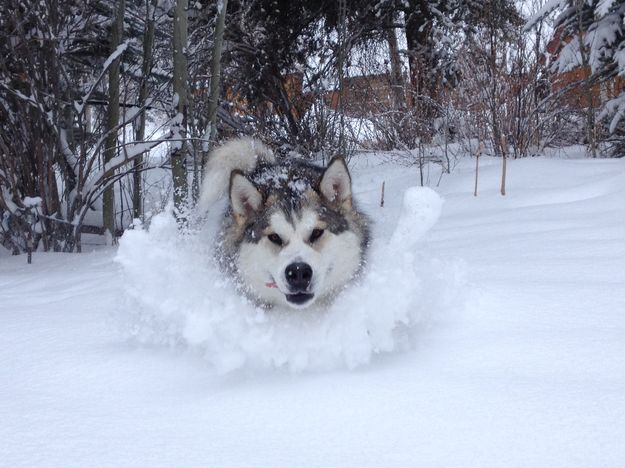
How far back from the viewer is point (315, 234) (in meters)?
2.72

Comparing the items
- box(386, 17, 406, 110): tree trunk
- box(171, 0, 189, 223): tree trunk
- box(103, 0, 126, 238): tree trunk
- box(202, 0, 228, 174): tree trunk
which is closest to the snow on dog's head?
box(171, 0, 189, 223): tree trunk

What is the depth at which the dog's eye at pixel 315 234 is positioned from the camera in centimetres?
271

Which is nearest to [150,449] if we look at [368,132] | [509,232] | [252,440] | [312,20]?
[252,440]

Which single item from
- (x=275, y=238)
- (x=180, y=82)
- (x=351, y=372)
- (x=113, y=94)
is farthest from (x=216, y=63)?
(x=351, y=372)

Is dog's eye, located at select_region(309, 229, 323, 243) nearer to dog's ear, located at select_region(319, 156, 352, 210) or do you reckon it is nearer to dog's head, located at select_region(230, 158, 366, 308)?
dog's head, located at select_region(230, 158, 366, 308)

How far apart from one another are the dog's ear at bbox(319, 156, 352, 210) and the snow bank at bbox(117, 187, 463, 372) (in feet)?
0.91

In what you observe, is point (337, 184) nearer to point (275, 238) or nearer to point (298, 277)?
point (275, 238)

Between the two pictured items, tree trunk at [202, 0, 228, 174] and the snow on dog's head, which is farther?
tree trunk at [202, 0, 228, 174]

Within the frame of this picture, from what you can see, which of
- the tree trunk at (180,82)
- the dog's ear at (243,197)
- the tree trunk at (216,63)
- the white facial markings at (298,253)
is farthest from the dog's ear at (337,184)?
the tree trunk at (216,63)

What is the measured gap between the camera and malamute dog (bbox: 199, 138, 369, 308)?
8.28ft

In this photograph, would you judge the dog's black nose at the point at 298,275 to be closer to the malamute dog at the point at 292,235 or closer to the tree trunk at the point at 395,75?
the malamute dog at the point at 292,235

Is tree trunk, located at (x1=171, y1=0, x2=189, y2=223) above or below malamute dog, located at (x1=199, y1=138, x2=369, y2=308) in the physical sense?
above

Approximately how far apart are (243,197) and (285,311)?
23.4 inches

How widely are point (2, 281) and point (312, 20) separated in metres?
7.41
